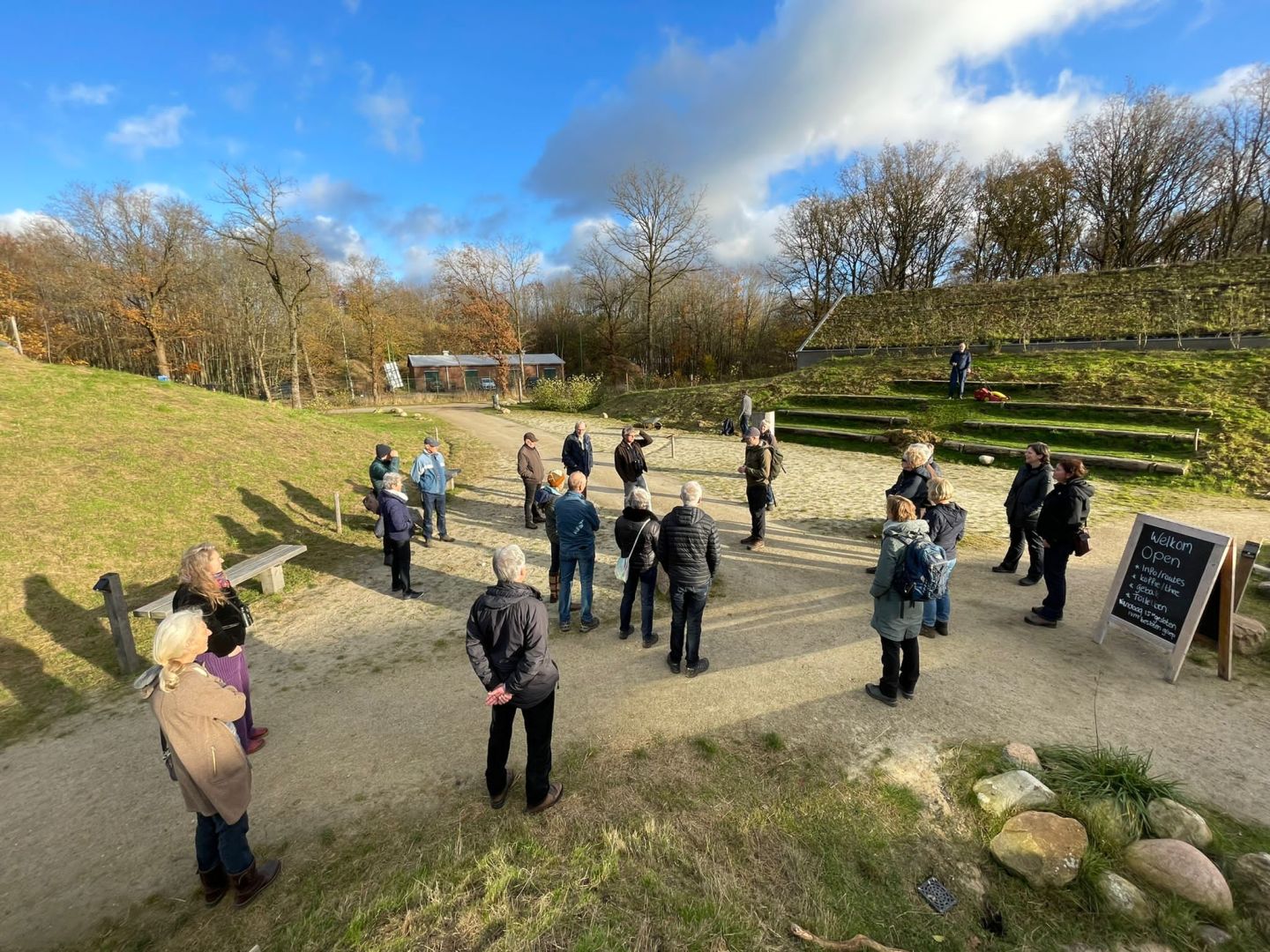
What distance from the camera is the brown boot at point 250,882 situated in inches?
117

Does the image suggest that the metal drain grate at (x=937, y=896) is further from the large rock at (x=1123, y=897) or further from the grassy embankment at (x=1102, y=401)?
the grassy embankment at (x=1102, y=401)

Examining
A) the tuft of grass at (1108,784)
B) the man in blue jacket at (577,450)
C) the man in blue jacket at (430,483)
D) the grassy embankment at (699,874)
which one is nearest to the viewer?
the grassy embankment at (699,874)

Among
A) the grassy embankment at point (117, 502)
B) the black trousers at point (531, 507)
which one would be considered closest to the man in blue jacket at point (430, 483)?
the grassy embankment at point (117, 502)

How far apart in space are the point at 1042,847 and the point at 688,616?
9.57 feet

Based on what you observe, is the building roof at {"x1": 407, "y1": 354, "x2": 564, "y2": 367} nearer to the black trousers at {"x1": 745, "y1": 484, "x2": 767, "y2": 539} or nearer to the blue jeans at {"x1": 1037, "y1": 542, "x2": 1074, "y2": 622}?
the black trousers at {"x1": 745, "y1": 484, "x2": 767, "y2": 539}

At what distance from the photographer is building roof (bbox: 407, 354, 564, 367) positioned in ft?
173

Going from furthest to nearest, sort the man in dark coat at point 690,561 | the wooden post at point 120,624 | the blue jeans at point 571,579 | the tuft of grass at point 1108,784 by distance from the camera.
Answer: the blue jeans at point 571,579
the wooden post at point 120,624
the man in dark coat at point 690,561
the tuft of grass at point 1108,784

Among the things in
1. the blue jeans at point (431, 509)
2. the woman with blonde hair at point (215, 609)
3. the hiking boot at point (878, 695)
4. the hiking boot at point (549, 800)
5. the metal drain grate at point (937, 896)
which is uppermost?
the woman with blonde hair at point (215, 609)

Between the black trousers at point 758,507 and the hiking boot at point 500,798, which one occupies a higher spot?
the black trousers at point 758,507

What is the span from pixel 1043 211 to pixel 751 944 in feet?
163

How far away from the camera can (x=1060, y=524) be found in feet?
18.4

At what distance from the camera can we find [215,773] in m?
2.78

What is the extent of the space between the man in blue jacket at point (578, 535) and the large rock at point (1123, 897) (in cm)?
456

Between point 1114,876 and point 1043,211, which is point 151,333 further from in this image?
point 1043,211
